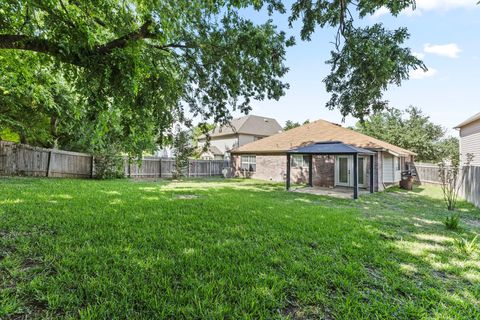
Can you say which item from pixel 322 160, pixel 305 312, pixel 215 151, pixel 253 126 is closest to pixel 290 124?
pixel 253 126

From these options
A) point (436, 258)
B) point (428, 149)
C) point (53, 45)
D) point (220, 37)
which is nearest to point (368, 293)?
point (436, 258)

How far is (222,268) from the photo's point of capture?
3.16 m

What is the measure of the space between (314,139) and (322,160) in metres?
2.19

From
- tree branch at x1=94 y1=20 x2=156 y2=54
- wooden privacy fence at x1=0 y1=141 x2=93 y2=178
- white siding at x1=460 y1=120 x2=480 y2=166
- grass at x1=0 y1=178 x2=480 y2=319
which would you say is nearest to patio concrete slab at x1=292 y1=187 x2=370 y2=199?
grass at x1=0 y1=178 x2=480 y2=319

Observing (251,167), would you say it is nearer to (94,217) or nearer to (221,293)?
(94,217)

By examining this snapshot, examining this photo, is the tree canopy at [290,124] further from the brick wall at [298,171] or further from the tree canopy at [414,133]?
the brick wall at [298,171]

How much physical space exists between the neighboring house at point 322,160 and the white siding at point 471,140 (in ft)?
9.36

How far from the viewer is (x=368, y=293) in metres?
2.77

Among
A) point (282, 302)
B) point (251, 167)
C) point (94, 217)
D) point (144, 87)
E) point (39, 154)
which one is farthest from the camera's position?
point (251, 167)

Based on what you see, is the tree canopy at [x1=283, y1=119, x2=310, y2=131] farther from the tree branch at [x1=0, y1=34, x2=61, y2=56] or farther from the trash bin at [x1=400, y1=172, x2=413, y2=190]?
the tree branch at [x1=0, y1=34, x2=61, y2=56]

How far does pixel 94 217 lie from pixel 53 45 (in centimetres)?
350

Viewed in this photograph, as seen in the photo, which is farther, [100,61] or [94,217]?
[94,217]

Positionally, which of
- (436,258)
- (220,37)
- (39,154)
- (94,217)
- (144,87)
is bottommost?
(436,258)

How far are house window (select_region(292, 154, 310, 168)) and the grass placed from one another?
10416 millimetres
